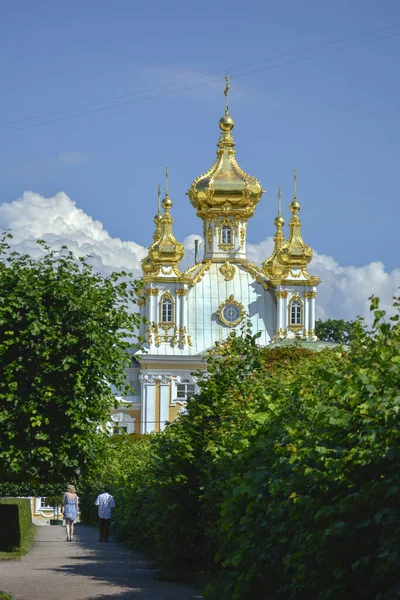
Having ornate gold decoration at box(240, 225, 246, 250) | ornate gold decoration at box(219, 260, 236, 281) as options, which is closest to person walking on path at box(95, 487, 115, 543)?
ornate gold decoration at box(219, 260, 236, 281)

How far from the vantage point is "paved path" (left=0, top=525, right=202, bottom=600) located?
14.5 metres

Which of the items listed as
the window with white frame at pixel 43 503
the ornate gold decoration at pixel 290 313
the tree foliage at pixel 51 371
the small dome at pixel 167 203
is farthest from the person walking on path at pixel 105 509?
the small dome at pixel 167 203

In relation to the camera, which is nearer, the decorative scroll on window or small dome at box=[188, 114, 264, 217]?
the decorative scroll on window

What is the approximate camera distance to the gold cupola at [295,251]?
85938 mm

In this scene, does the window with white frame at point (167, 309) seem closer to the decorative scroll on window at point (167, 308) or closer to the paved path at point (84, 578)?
the decorative scroll on window at point (167, 308)

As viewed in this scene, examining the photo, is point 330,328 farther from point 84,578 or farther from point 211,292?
point 84,578

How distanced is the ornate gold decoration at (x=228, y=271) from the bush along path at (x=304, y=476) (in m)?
70.2

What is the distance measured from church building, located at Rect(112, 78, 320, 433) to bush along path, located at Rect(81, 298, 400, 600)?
65407 mm

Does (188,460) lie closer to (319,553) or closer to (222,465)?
(222,465)

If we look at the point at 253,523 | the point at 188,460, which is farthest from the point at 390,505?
the point at 188,460

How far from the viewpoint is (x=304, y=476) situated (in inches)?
322

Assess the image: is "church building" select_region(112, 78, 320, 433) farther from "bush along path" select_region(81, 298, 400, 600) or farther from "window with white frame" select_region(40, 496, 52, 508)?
"bush along path" select_region(81, 298, 400, 600)

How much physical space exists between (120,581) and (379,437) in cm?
999

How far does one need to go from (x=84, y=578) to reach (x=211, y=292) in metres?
69.8
